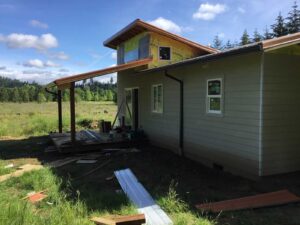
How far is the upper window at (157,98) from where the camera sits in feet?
38.4

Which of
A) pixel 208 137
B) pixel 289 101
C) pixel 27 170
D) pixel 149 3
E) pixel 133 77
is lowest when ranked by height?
pixel 27 170

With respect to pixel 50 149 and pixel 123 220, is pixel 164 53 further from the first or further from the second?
pixel 123 220

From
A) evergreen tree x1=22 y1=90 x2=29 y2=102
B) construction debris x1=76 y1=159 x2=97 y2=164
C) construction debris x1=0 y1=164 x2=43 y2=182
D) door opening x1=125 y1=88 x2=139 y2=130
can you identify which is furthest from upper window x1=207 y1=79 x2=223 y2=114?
evergreen tree x1=22 y1=90 x2=29 y2=102

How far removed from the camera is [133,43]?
14.6 m

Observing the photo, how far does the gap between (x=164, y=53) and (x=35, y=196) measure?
8.39 metres

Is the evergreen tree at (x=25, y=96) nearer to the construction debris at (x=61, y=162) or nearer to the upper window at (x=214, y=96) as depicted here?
the construction debris at (x=61, y=162)

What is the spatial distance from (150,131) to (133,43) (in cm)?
448

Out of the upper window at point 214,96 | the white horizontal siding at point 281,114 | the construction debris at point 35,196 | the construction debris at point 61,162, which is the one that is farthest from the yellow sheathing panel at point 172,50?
→ the construction debris at point 35,196

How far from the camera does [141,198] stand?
597 centimetres

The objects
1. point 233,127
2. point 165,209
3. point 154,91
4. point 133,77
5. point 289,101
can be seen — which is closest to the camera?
point 165,209

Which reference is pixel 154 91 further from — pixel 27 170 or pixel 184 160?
pixel 27 170

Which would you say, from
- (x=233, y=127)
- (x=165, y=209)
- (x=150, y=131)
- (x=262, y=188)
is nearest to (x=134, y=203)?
(x=165, y=209)

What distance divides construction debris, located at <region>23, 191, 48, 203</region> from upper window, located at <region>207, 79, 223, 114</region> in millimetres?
4595

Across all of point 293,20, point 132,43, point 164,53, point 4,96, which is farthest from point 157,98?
point 4,96
